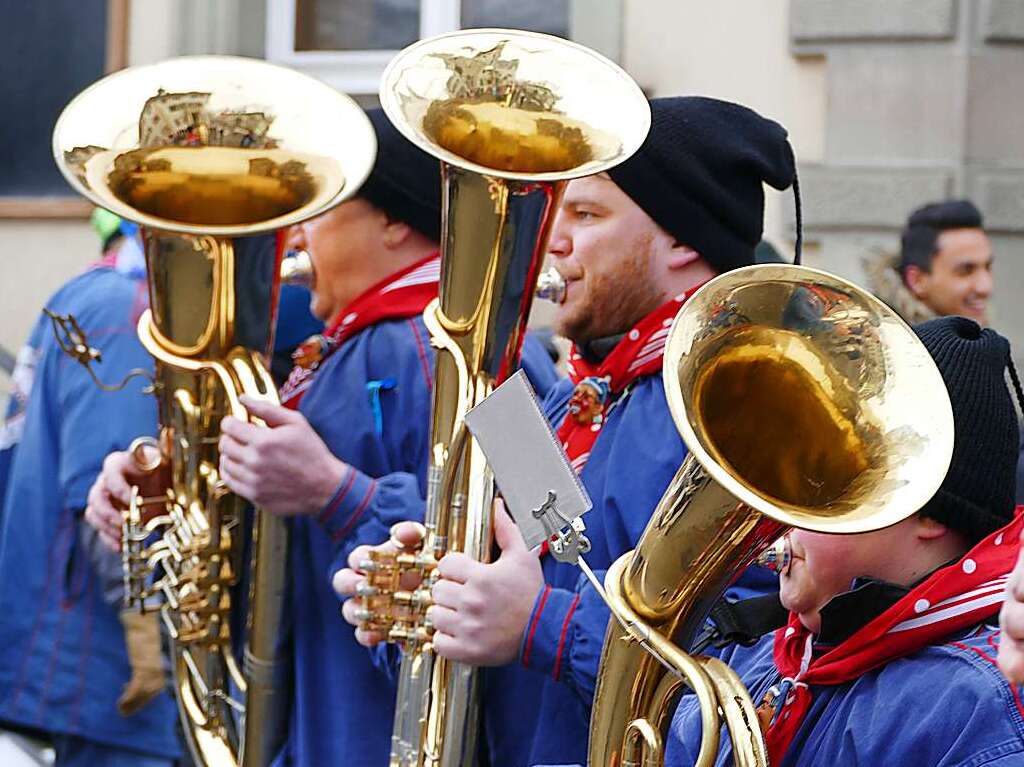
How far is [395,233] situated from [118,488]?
2.48 ft

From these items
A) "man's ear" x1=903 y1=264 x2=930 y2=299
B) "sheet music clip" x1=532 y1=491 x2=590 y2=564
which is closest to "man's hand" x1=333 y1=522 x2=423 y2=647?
"sheet music clip" x1=532 y1=491 x2=590 y2=564

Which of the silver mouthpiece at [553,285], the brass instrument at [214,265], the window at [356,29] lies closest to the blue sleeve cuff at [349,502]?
the brass instrument at [214,265]

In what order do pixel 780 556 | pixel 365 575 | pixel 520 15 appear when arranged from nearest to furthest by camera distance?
pixel 780 556 < pixel 365 575 < pixel 520 15

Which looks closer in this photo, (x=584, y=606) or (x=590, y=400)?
(x=584, y=606)

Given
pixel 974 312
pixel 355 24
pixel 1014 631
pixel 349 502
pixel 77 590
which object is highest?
pixel 1014 631

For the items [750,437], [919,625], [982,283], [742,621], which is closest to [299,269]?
[742,621]

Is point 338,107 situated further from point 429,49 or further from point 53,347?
point 53,347

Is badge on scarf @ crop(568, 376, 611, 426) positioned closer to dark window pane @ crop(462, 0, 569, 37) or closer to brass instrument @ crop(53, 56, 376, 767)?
brass instrument @ crop(53, 56, 376, 767)

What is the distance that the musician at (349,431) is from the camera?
3230 mm

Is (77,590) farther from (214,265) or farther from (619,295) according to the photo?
(619,295)

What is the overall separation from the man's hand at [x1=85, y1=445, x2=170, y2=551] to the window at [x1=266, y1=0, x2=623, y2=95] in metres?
3.42

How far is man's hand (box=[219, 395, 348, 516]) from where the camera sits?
3.21 metres

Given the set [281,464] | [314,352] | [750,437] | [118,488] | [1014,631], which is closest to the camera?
[1014,631]

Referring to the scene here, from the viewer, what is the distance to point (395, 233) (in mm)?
3625
